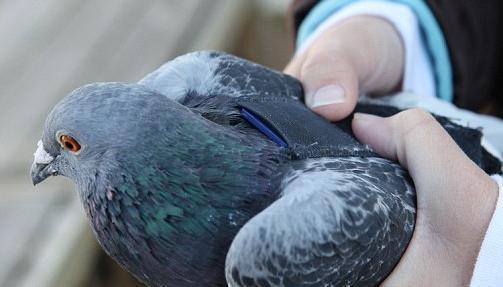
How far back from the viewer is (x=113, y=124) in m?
1.22

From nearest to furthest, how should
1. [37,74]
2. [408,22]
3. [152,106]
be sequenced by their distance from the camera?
[152,106] < [408,22] < [37,74]

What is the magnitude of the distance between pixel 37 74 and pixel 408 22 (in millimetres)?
1787

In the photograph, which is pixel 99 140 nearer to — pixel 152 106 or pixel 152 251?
pixel 152 106

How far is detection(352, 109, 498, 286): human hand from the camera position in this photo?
52.4 inches

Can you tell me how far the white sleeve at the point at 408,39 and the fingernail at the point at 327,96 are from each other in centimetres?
49

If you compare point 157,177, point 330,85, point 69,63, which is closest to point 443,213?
point 330,85

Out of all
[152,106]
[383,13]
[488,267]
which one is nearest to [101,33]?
[383,13]

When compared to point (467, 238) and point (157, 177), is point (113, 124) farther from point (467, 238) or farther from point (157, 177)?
point (467, 238)

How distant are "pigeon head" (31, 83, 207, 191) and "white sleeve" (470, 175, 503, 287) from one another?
1.94ft

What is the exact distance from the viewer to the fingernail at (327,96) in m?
1.54

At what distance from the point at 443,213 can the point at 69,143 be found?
2.33 feet

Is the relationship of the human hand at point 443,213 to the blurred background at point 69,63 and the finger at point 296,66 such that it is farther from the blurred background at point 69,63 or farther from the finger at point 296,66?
the blurred background at point 69,63

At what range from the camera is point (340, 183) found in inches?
47.5

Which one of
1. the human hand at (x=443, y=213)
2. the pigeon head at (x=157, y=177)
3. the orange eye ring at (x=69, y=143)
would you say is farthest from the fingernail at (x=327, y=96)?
the orange eye ring at (x=69, y=143)
